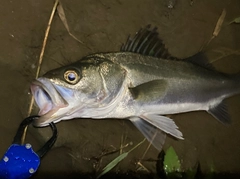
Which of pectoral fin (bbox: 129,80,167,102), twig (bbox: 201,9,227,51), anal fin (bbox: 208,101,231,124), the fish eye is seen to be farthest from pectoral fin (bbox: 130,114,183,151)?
twig (bbox: 201,9,227,51)

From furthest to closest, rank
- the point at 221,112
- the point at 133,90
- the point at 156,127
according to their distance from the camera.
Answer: the point at 221,112 → the point at 156,127 → the point at 133,90

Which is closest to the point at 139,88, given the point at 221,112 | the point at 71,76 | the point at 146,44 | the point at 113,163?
the point at 146,44

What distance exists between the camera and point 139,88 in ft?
7.69

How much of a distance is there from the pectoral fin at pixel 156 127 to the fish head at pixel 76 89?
0.32 meters

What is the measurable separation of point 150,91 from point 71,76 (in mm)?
490

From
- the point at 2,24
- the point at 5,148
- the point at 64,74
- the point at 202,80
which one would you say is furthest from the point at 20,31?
the point at 202,80

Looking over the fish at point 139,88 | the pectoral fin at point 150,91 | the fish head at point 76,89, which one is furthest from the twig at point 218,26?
the fish head at point 76,89

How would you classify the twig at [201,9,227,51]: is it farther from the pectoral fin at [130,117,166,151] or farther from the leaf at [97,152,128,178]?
the leaf at [97,152,128,178]

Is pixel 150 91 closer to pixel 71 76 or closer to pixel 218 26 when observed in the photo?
pixel 71 76

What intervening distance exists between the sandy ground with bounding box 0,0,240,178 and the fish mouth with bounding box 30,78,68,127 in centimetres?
24

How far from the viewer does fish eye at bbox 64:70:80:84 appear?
2.14 metres

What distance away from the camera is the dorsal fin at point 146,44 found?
2443mm

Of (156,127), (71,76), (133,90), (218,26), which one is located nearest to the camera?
(71,76)

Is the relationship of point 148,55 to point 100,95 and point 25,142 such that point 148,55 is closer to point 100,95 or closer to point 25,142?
point 100,95
